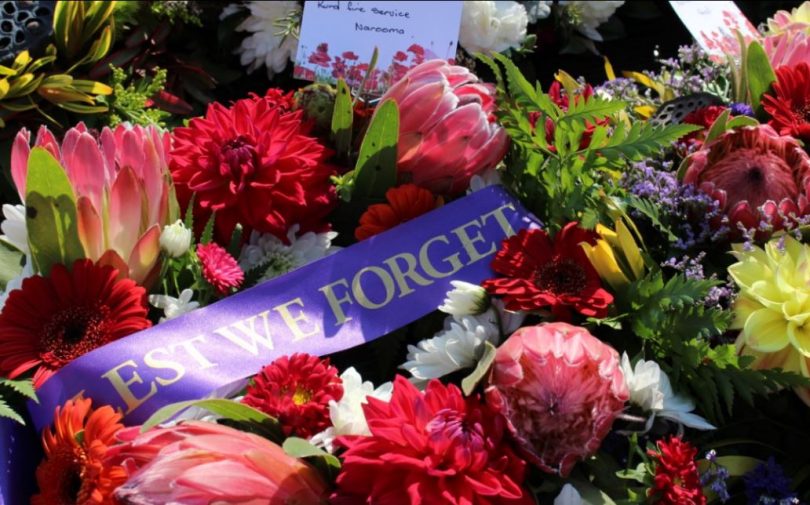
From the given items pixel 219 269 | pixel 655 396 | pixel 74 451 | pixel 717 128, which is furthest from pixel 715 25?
pixel 74 451

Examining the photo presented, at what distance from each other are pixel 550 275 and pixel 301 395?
280 millimetres

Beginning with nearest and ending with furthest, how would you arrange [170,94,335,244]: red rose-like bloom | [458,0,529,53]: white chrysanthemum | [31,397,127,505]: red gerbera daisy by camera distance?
[31,397,127,505]: red gerbera daisy, [170,94,335,244]: red rose-like bloom, [458,0,529,53]: white chrysanthemum

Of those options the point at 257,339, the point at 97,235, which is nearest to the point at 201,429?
the point at 257,339

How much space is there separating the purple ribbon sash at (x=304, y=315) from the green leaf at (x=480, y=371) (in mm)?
144

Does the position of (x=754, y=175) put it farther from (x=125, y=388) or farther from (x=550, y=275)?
(x=125, y=388)

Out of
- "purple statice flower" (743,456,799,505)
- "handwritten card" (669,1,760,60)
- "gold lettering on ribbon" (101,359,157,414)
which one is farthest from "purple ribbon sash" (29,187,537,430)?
"handwritten card" (669,1,760,60)

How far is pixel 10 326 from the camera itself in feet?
2.83

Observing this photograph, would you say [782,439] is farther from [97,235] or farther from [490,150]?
[97,235]

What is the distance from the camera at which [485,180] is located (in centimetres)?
104

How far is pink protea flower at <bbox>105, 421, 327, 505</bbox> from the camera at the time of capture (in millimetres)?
678

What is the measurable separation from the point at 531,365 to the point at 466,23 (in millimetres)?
1102

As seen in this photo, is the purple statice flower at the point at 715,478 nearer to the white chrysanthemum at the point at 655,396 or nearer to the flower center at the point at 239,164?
the white chrysanthemum at the point at 655,396

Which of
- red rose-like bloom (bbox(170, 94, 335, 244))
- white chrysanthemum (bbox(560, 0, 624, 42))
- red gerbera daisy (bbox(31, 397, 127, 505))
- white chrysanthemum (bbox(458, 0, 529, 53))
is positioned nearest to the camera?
red gerbera daisy (bbox(31, 397, 127, 505))

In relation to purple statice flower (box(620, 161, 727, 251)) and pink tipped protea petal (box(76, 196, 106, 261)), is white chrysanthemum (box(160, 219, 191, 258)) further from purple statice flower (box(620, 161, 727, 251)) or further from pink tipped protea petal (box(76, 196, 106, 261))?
purple statice flower (box(620, 161, 727, 251))
